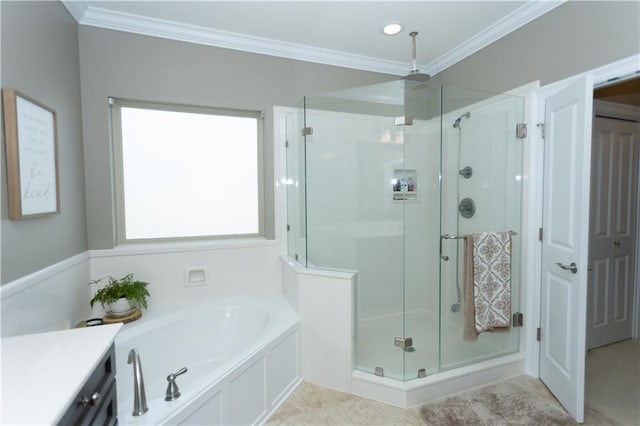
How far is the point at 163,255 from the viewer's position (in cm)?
247

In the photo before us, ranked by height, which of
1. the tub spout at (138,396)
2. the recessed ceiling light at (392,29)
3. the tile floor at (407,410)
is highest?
the recessed ceiling light at (392,29)

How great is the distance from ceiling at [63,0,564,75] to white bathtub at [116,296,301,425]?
2.15 meters

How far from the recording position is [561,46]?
78.0 inches

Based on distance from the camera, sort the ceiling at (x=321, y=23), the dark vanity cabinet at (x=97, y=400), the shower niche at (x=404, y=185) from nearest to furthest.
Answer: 1. the dark vanity cabinet at (x=97, y=400)
2. the ceiling at (x=321, y=23)
3. the shower niche at (x=404, y=185)

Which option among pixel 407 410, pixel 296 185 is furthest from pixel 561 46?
pixel 407 410

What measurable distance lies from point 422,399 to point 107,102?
119 inches

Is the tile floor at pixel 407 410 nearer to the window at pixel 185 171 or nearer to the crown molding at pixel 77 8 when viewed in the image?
the window at pixel 185 171

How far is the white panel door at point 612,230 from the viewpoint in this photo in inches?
105

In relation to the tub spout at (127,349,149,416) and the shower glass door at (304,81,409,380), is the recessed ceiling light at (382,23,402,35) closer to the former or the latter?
the shower glass door at (304,81,409,380)

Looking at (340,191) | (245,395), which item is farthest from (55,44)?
(245,395)

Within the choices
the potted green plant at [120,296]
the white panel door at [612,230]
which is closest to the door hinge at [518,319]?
the white panel door at [612,230]

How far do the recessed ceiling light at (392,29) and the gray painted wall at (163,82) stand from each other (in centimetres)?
66

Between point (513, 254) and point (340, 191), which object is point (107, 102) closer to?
point (340, 191)

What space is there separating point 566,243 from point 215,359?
8.28ft
